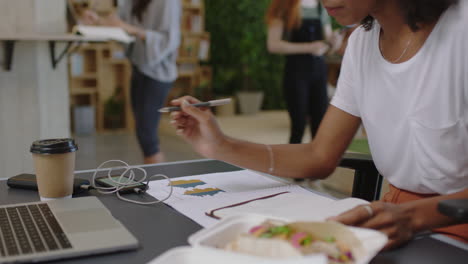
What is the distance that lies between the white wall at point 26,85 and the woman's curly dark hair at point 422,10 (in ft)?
7.11

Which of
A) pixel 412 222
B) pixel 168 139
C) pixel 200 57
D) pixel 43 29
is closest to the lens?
pixel 412 222

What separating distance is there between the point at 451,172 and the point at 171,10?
2134 millimetres

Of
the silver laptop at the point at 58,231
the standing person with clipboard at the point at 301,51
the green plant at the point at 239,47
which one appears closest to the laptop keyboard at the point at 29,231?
the silver laptop at the point at 58,231

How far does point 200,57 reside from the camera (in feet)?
23.9

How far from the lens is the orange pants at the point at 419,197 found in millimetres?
1093

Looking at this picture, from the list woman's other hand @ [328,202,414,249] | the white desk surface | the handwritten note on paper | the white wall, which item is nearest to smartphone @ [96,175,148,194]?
the handwritten note on paper

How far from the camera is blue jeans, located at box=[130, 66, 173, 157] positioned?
9.80 ft

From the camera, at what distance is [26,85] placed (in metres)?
2.87

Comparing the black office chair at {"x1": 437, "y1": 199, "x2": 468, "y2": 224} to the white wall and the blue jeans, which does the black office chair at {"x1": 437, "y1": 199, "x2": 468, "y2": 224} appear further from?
the white wall

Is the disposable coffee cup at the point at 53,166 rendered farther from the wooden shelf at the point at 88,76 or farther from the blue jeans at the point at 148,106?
the wooden shelf at the point at 88,76

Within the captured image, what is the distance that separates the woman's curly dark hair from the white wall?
7.11ft

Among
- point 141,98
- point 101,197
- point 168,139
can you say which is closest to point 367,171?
point 101,197

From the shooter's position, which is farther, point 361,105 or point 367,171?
point 367,171

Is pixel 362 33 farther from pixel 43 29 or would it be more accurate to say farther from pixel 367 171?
pixel 43 29
